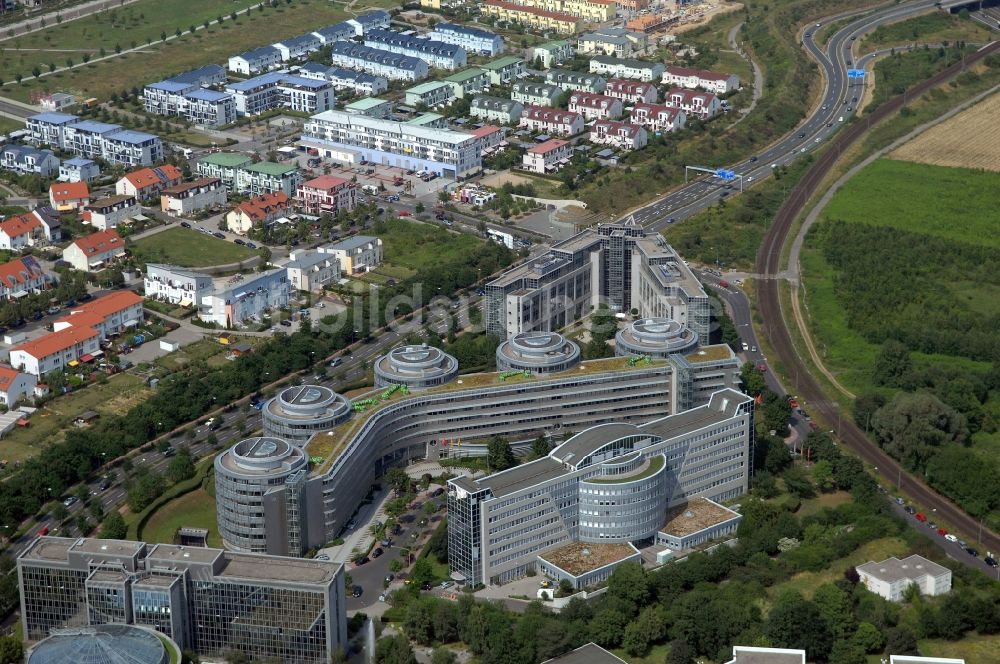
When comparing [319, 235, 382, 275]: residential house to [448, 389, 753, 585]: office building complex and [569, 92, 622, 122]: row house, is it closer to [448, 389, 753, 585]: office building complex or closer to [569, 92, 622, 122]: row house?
[448, 389, 753, 585]: office building complex

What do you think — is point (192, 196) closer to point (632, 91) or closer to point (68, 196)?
point (68, 196)

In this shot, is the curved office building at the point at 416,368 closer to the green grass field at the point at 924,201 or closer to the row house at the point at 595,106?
the green grass field at the point at 924,201

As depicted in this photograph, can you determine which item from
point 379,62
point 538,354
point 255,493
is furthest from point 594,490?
point 379,62

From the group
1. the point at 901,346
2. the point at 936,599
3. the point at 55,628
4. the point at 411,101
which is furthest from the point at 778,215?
the point at 55,628

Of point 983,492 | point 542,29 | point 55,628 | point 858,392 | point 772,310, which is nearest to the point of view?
point 55,628

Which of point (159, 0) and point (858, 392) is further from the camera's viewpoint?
point (159, 0)

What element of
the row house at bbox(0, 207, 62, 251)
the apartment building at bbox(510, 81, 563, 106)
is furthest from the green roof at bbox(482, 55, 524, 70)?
the row house at bbox(0, 207, 62, 251)

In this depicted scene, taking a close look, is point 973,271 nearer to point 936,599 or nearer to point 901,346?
point 901,346
